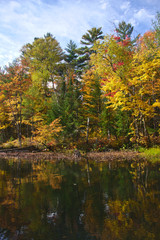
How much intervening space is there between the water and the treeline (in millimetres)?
8106

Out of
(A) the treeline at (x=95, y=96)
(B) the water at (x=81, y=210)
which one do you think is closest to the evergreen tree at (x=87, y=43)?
(A) the treeline at (x=95, y=96)

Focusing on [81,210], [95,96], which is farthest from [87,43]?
[81,210]

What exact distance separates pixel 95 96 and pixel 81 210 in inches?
725

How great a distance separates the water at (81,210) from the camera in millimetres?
2965

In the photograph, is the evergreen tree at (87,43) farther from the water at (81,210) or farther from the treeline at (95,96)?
the water at (81,210)

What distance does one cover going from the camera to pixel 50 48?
28.2 meters

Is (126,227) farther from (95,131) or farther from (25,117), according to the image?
(25,117)

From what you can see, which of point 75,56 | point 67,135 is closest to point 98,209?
point 67,135

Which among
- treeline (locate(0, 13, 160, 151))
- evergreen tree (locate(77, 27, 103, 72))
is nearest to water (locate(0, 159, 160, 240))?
treeline (locate(0, 13, 160, 151))

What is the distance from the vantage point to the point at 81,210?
12.9 feet

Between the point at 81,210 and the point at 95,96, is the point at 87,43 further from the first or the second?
the point at 81,210

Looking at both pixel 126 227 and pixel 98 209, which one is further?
pixel 98 209

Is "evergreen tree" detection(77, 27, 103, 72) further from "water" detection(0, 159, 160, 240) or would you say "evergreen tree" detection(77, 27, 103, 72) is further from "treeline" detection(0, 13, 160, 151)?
"water" detection(0, 159, 160, 240)

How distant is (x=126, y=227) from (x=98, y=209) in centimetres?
93
